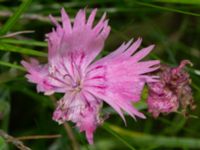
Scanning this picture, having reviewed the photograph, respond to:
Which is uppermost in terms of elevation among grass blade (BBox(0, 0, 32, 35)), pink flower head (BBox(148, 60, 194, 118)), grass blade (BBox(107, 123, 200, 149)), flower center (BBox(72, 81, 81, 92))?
grass blade (BBox(0, 0, 32, 35))

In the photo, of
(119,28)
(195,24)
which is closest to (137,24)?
(119,28)

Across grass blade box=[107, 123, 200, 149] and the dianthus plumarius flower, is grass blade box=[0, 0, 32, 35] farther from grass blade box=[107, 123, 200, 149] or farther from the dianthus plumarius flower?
grass blade box=[107, 123, 200, 149]

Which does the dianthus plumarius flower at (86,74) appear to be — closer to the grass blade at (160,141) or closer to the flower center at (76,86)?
the flower center at (76,86)

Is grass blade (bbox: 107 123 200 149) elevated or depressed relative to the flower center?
depressed

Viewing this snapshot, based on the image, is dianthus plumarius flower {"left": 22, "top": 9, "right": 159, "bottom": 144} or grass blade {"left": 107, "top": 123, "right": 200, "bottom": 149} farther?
grass blade {"left": 107, "top": 123, "right": 200, "bottom": 149}

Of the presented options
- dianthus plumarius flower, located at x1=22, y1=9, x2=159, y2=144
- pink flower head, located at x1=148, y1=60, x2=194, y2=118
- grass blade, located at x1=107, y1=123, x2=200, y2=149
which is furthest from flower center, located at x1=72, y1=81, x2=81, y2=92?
grass blade, located at x1=107, y1=123, x2=200, y2=149

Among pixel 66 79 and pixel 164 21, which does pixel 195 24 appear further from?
pixel 66 79
